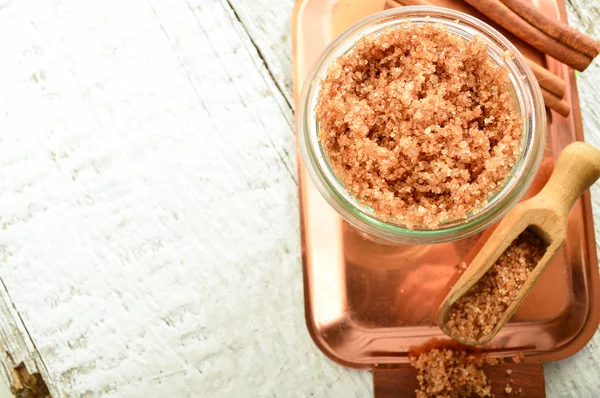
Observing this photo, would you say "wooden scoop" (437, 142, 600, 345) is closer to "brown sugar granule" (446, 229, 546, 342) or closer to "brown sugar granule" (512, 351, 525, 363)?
"brown sugar granule" (446, 229, 546, 342)

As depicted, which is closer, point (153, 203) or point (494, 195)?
point (494, 195)

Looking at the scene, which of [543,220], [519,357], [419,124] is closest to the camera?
[419,124]

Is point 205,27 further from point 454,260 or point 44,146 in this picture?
point 454,260

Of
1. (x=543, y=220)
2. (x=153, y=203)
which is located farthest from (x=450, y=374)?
(x=153, y=203)

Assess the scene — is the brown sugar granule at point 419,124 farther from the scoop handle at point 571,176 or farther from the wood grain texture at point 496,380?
the wood grain texture at point 496,380

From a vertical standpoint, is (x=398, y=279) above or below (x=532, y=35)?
below

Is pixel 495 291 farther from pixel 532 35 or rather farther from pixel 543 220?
pixel 532 35

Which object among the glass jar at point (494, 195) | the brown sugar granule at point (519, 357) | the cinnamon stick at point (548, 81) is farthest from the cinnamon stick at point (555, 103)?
the brown sugar granule at point (519, 357)
